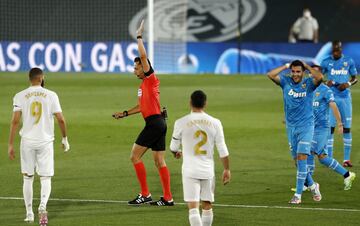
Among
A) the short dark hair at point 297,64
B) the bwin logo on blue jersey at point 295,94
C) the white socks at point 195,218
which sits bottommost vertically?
the white socks at point 195,218

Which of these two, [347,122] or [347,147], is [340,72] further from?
[347,147]

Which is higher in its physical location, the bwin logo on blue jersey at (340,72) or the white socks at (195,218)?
the bwin logo on blue jersey at (340,72)

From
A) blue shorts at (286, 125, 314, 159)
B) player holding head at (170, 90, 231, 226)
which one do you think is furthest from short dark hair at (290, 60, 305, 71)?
player holding head at (170, 90, 231, 226)

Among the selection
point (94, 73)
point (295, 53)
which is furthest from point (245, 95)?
point (94, 73)

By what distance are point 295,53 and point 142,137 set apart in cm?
2747

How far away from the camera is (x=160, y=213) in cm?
1338

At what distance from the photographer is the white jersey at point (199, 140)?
10781 millimetres

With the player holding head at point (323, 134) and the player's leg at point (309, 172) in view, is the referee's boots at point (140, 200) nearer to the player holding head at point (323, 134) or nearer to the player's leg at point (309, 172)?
the player's leg at point (309, 172)

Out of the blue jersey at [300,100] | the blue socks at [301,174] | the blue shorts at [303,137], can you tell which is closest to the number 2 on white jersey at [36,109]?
the blue jersey at [300,100]

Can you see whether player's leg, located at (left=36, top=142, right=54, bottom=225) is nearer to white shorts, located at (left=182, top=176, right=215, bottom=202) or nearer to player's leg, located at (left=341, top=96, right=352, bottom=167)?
white shorts, located at (left=182, top=176, right=215, bottom=202)

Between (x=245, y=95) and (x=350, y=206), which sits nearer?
(x=350, y=206)

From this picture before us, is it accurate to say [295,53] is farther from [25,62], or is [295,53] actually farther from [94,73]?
[25,62]

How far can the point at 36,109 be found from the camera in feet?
40.2

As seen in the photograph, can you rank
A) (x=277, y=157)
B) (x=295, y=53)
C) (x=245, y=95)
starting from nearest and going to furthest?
(x=277, y=157), (x=245, y=95), (x=295, y=53)
